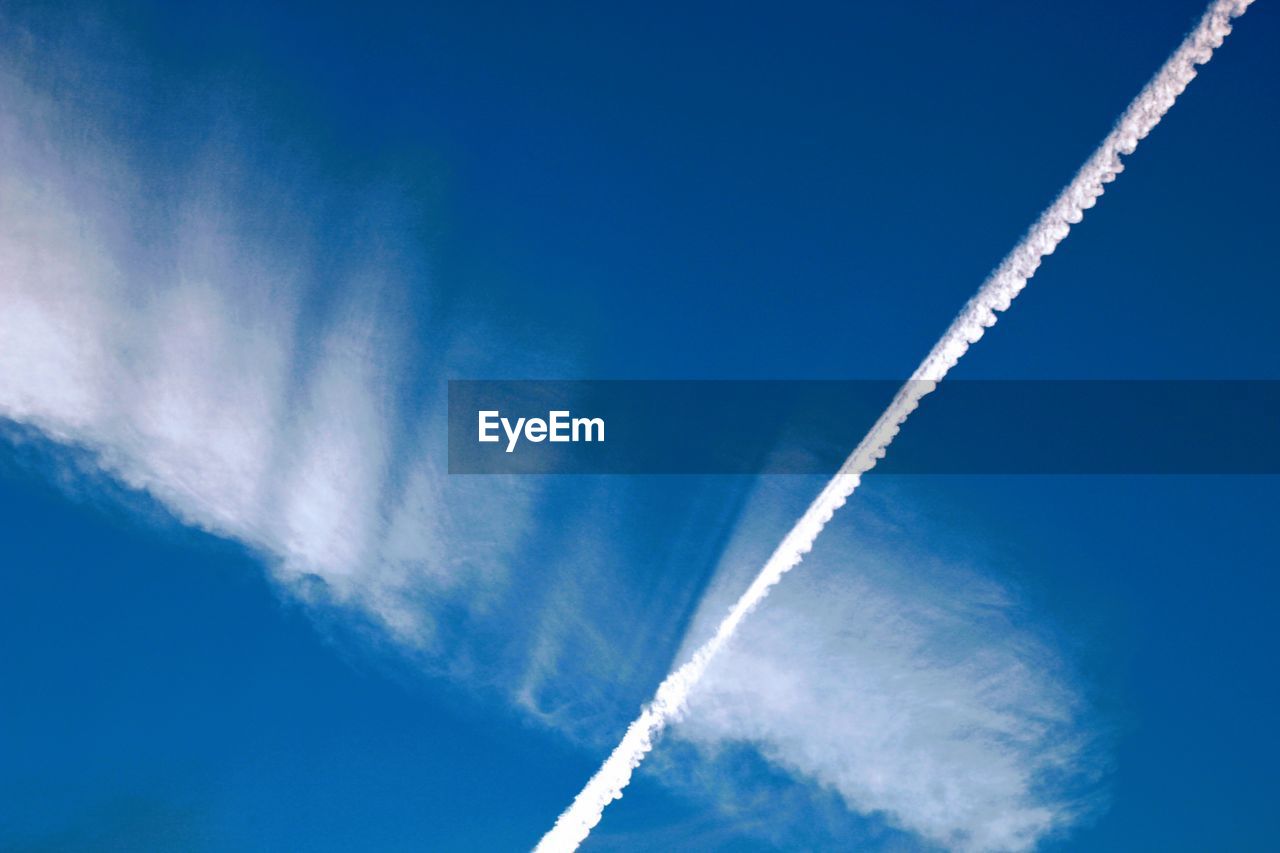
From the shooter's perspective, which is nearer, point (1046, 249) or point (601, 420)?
point (1046, 249)

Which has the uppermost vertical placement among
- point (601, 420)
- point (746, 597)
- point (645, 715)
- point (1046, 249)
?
point (1046, 249)

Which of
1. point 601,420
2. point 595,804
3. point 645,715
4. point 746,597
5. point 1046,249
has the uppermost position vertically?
point 1046,249

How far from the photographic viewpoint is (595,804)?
19484mm

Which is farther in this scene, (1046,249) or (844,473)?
(844,473)

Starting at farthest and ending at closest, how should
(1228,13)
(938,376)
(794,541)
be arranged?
1. (794,541)
2. (938,376)
3. (1228,13)

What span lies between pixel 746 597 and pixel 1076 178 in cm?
1134

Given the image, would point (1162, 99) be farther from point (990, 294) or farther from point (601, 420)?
point (601, 420)

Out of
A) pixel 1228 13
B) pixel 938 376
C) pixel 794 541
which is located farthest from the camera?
pixel 794 541

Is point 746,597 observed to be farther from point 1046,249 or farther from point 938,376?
→ point 1046,249

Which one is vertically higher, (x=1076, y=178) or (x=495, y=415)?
(x=1076, y=178)

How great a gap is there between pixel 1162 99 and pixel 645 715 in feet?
56.1

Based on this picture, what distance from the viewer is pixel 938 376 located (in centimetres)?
1722

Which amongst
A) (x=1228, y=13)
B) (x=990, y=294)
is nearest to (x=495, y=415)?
(x=990, y=294)

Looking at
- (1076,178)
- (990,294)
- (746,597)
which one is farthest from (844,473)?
(1076,178)
